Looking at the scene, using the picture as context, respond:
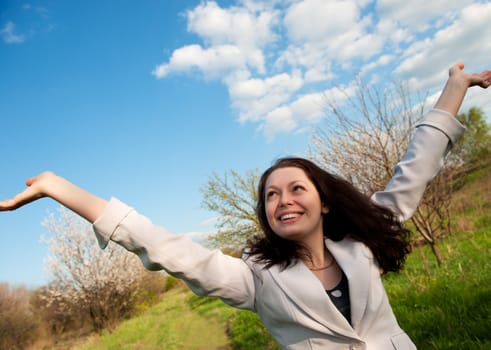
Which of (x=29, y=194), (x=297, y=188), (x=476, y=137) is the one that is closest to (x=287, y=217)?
(x=297, y=188)

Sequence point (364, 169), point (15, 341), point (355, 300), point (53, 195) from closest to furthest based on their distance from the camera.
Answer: point (53, 195)
point (355, 300)
point (364, 169)
point (15, 341)

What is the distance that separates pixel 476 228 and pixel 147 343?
805 centimetres

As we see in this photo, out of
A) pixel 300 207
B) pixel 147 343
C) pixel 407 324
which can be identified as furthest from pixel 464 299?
pixel 147 343

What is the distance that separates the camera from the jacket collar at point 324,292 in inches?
62.8

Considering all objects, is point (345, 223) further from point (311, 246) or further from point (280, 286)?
point (280, 286)

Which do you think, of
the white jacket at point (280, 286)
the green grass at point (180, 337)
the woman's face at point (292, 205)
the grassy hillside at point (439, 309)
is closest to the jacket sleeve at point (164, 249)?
the white jacket at point (280, 286)

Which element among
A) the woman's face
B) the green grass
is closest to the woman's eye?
the woman's face

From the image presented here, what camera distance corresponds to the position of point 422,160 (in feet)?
6.63

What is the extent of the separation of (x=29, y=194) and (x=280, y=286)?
1.13 meters

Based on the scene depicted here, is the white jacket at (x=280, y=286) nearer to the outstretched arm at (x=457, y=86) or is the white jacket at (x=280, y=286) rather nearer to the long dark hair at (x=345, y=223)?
the long dark hair at (x=345, y=223)

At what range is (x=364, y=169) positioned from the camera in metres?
6.24

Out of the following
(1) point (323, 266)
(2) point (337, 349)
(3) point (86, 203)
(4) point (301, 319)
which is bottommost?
(2) point (337, 349)

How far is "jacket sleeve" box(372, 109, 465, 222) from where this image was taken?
2.02 meters

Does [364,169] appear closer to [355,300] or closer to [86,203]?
[355,300]
